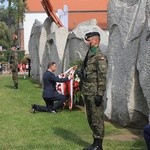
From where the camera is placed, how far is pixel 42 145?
7801mm

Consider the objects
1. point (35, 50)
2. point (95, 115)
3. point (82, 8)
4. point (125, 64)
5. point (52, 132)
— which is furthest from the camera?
point (82, 8)

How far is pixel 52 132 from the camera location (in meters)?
8.94

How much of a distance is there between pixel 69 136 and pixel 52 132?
55 cm

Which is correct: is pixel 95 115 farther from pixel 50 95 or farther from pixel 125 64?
pixel 50 95

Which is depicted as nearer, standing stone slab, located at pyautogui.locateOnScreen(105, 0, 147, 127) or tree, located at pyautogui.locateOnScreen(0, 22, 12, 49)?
standing stone slab, located at pyautogui.locateOnScreen(105, 0, 147, 127)

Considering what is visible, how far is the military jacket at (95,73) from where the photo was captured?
7.08 metres

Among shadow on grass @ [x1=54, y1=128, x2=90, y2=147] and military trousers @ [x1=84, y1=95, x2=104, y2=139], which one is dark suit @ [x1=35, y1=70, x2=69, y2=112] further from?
military trousers @ [x1=84, y1=95, x2=104, y2=139]

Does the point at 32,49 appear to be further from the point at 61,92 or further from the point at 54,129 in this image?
the point at 54,129

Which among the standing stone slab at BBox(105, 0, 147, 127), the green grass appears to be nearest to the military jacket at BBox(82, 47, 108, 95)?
the green grass

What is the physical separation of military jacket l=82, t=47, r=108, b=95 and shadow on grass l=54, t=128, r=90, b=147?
3.71 feet

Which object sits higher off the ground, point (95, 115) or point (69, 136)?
point (95, 115)

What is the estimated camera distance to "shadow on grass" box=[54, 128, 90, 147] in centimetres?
797

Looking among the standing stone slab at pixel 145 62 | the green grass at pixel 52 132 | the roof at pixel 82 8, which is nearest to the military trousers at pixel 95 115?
the green grass at pixel 52 132

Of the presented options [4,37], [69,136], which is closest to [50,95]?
[69,136]
